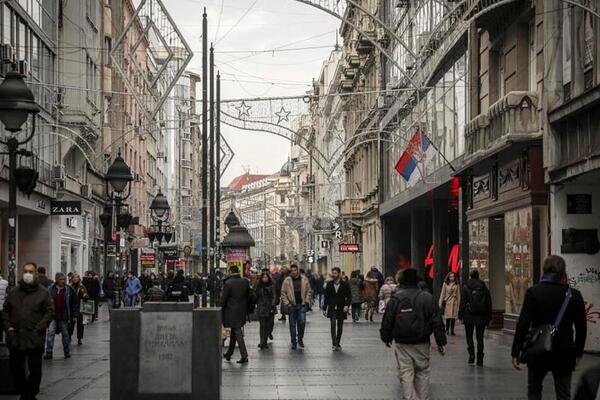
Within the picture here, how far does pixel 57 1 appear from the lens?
42.6 metres

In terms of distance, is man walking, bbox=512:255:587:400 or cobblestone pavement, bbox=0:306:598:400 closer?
man walking, bbox=512:255:587:400

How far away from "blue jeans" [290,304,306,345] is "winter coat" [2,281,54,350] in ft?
33.8

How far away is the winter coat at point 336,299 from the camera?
81.7ft

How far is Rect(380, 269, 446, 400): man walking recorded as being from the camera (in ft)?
40.9

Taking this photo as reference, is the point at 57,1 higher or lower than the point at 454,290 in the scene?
higher

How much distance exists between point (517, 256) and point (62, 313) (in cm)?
950

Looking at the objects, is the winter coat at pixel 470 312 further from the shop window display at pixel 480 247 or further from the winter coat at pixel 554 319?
the shop window display at pixel 480 247

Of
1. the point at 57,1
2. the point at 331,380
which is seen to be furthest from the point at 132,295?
the point at 331,380

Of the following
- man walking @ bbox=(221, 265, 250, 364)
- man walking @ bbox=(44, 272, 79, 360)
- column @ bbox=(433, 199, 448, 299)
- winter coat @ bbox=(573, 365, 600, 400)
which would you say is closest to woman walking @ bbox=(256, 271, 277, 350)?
man walking @ bbox=(221, 265, 250, 364)

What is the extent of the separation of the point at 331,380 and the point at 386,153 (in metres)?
35.8

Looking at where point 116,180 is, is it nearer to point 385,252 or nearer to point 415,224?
point 415,224

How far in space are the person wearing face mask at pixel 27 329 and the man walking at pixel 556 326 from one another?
6.19 m

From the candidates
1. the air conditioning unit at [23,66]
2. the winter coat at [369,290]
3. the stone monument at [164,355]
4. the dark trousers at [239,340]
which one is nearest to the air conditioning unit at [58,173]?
the air conditioning unit at [23,66]

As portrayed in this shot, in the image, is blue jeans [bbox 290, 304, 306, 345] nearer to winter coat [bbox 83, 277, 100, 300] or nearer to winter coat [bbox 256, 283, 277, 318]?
winter coat [bbox 256, 283, 277, 318]
